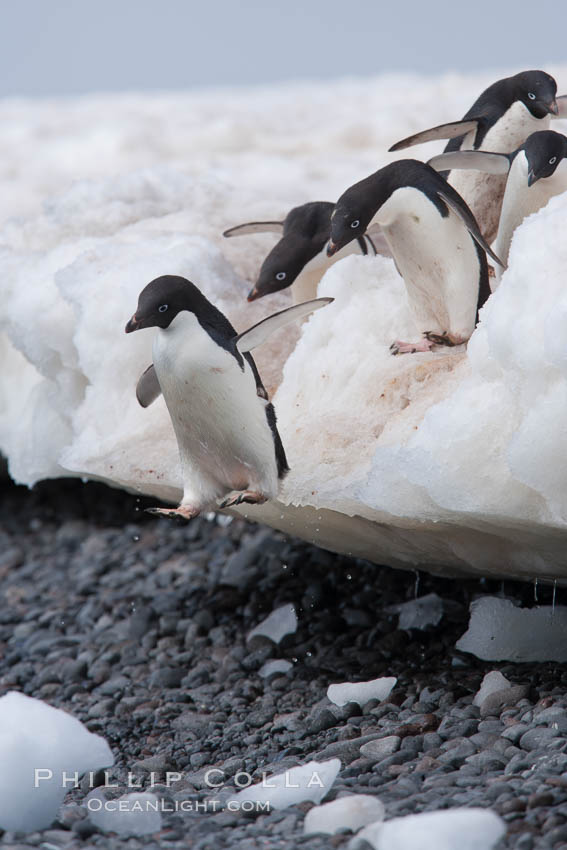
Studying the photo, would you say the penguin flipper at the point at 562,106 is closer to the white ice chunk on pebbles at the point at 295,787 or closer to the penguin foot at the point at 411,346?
the penguin foot at the point at 411,346

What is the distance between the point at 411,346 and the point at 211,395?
2.06 feet

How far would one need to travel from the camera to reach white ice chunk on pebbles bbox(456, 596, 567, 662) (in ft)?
10.2

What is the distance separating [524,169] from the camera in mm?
2656

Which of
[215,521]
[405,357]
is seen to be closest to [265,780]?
[405,357]

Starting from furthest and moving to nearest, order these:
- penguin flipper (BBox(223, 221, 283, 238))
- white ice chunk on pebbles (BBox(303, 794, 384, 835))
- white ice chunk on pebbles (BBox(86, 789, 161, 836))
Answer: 1. penguin flipper (BBox(223, 221, 283, 238))
2. white ice chunk on pebbles (BBox(86, 789, 161, 836))
3. white ice chunk on pebbles (BBox(303, 794, 384, 835))

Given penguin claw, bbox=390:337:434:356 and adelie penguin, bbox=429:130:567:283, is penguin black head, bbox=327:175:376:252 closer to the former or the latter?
adelie penguin, bbox=429:130:567:283

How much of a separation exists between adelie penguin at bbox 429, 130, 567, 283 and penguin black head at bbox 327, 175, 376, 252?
0.25 metres

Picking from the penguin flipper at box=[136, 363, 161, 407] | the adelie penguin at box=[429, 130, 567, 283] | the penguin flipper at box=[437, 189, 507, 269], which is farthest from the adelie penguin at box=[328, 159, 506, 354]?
the penguin flipper at box=[136, 363, 161, 407]

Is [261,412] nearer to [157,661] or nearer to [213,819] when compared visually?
[213,819]

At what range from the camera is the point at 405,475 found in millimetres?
2502

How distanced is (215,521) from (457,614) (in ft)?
Result: 6.88

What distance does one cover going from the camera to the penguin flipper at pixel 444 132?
9.44ft

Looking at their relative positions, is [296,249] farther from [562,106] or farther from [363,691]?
[363,691]

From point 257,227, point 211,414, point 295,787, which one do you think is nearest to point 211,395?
point 211,414
